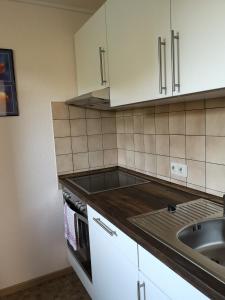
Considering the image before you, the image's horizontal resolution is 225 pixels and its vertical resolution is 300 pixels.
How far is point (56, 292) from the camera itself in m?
1.90

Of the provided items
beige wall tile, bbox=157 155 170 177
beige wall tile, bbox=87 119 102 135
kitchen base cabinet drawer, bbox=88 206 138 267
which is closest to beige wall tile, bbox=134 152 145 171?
beige wall tile, bbox=157 155 170 177

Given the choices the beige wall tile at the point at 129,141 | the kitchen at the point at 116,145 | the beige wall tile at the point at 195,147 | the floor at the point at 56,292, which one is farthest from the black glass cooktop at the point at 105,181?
the floor at the point at 56,292

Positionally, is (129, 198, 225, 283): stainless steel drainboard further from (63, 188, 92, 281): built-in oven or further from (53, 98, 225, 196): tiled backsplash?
(63, 188, 92, 281): built-in oven

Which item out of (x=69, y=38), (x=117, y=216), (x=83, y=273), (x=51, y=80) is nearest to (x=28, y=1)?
(x=69, y=38)

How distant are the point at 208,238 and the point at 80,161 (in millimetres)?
1276

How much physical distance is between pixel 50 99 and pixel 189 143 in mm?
1172

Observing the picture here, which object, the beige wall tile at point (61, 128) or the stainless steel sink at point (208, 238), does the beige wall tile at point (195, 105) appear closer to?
the stainless steel sink at point (208, 238)

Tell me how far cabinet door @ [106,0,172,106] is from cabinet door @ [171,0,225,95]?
0.24ft

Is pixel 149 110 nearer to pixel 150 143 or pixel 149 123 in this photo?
pixel 149 123

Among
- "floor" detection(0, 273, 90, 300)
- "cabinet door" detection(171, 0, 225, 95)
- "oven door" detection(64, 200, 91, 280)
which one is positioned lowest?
"floor" detection(0, 273, 90, 300)

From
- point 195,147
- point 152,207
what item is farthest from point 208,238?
point 195,147

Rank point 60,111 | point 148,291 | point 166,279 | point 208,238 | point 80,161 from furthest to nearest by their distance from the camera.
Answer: point 80,161 < point 60,111 < point 208,238 < point 148,291 < point 166,279

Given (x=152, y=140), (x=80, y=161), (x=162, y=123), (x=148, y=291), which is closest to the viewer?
(x=148, y=291)

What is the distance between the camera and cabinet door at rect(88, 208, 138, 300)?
41.8 inches
